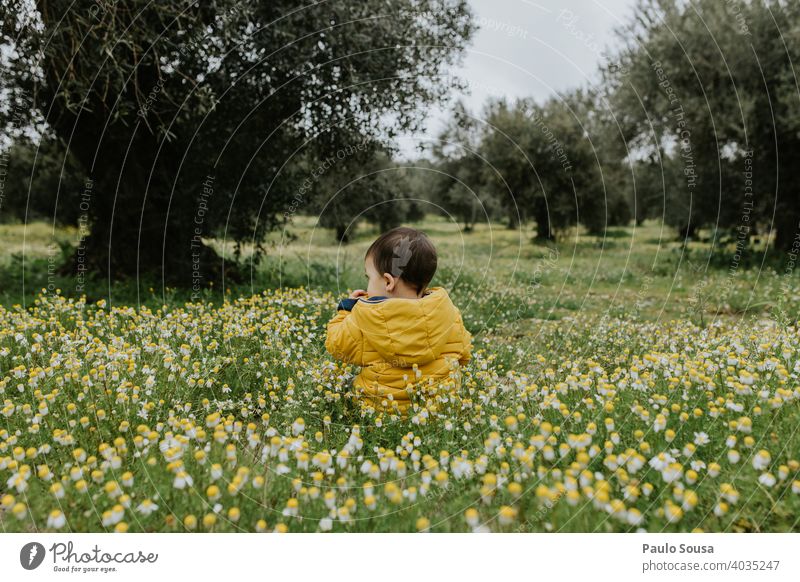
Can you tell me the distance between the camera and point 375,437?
13.9 feet

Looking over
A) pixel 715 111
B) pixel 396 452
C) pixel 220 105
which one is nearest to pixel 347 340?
pixel 396 452

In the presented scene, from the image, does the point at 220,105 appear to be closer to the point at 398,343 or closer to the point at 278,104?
the point at 278,104

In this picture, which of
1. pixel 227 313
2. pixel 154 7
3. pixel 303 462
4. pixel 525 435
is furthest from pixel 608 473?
pixel 154 7

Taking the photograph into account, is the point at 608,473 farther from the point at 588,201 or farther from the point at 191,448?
the point at 588,201

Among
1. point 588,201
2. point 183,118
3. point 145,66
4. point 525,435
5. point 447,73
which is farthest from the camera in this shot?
point 588,201

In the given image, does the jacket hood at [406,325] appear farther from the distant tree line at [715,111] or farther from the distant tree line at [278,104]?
the distant tree line at [715,111]

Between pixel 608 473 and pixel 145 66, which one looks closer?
pixel 608 473

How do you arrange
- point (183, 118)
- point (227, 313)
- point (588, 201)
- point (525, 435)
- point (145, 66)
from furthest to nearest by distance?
point (588, 201)
point (183, 118)
point (145, 66)
point (227, 313)
point (525, 435)

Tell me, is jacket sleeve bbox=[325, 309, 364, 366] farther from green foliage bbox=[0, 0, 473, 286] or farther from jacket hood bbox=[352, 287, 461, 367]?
green foliage bbox=[0, 0, 473, 286]

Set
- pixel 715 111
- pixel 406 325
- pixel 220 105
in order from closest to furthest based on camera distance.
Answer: pixel 406 325 < pixel 220 105 < pixel 715 111

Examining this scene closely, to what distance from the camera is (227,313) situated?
701cm

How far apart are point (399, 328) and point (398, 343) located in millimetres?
127

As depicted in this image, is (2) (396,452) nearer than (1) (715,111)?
Yes
